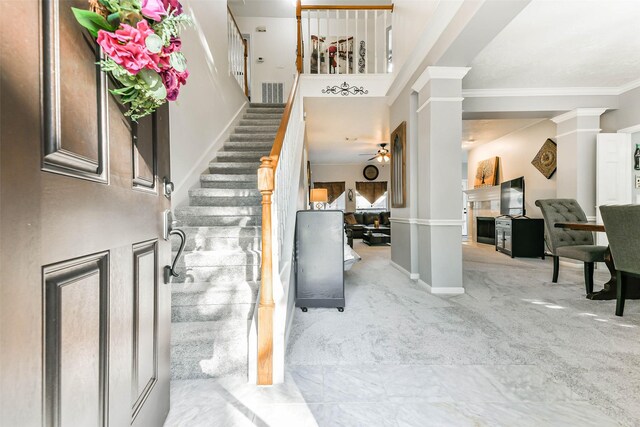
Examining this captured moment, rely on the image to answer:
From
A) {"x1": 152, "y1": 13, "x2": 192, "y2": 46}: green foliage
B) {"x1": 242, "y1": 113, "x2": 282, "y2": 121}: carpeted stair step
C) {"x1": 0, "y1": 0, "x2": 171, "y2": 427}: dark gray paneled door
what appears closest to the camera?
{"x1": 0, "y1": 0, "x2": 171, "y2": 427}: dark gray paneled door

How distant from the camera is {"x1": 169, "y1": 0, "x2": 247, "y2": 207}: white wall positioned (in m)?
2.94

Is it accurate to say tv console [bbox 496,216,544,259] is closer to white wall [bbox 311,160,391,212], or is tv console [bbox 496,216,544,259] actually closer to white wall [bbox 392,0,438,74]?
white wall [bbox 392,0,438,74]

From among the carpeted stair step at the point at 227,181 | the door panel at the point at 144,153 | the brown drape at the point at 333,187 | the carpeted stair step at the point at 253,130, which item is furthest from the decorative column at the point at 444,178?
the brown drape at the point at 333,187

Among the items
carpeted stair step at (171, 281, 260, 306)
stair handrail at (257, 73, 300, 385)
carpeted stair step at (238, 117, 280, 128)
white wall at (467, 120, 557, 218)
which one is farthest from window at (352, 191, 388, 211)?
stair handrail at (257, 73, 300, 385)

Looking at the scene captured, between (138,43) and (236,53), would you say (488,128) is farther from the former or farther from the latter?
(138,43)

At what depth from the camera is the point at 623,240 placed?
234 centimetres

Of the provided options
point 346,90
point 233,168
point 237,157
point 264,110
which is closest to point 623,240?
point 346,90

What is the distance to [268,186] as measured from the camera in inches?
64.5

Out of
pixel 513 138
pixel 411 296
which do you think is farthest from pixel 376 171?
pixel 411 296

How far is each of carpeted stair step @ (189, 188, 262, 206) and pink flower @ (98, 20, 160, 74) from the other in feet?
7.77

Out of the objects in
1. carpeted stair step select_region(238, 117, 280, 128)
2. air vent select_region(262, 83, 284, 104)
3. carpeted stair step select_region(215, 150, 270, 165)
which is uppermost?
air vent select_region(262, 83, 284, 104)

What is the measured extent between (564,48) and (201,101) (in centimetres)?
412

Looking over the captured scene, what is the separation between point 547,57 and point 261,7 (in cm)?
567

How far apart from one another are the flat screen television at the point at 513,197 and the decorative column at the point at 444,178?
366cm
